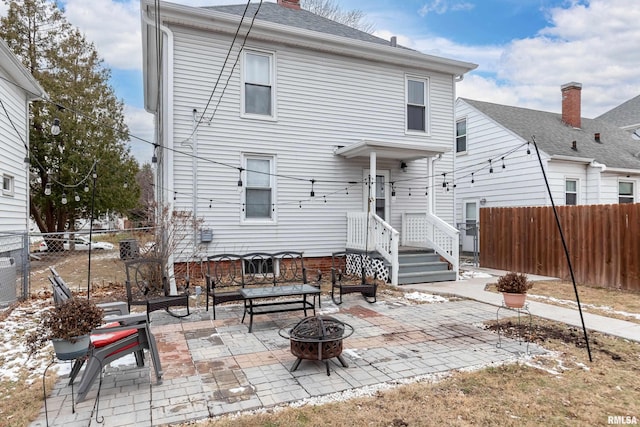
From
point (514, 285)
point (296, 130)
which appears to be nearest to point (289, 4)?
point (296, 130)

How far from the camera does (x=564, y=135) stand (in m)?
15.8

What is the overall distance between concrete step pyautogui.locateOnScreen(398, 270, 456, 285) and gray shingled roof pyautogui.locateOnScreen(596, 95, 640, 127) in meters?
18.3

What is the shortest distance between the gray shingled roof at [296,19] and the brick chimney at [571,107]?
34.3ft

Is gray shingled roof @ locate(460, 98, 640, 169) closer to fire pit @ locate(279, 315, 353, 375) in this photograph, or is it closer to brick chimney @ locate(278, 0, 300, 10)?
brick chimney @ locate(278, 0, 300, 10)

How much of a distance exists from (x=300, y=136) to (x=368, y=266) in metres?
3.91

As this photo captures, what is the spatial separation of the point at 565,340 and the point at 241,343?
14.5 feet

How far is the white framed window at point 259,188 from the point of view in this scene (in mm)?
9719

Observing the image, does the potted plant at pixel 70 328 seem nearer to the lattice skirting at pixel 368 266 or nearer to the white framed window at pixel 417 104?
the lattice skirting at pixel 368 266

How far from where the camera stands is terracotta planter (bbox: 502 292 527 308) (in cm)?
538

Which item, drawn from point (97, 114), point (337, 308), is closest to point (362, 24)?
point (97, 114)

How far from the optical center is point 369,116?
1102 centimetres

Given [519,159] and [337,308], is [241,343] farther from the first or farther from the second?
[519,159]

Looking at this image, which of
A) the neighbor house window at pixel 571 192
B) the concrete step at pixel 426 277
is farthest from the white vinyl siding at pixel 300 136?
the neighbor house window at pixel 571 192

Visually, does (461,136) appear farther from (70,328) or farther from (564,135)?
(70,328)
